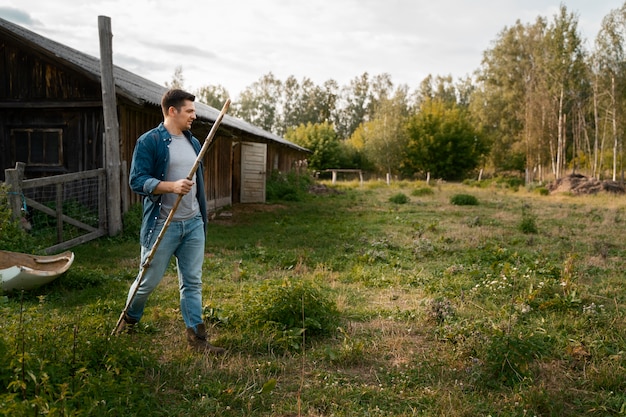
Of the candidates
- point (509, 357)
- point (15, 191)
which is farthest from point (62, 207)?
point (509, 357)

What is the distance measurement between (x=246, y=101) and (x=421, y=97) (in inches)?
885

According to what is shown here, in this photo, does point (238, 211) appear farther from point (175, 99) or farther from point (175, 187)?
point (175, 187)

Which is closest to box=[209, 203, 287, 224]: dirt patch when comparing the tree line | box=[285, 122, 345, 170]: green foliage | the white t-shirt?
the white t-shirt

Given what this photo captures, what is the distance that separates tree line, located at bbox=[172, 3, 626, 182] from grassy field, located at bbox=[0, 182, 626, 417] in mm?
25978

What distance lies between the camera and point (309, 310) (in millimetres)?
4742

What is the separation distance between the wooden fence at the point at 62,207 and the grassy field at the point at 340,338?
1.56ft

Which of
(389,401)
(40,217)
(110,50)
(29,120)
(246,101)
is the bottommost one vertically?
(389,401)

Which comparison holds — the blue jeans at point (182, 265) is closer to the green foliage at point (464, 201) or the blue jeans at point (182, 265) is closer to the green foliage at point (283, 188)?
the green foliage at point (464, 201)

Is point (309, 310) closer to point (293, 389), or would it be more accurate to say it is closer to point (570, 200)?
point (293, 389)

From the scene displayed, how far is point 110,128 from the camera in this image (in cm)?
965

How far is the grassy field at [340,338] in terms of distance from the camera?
309 cm

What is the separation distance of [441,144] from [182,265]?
41731mm

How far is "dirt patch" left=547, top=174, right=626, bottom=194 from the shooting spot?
24011 mm

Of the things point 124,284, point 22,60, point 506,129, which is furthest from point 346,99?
point 124,284
